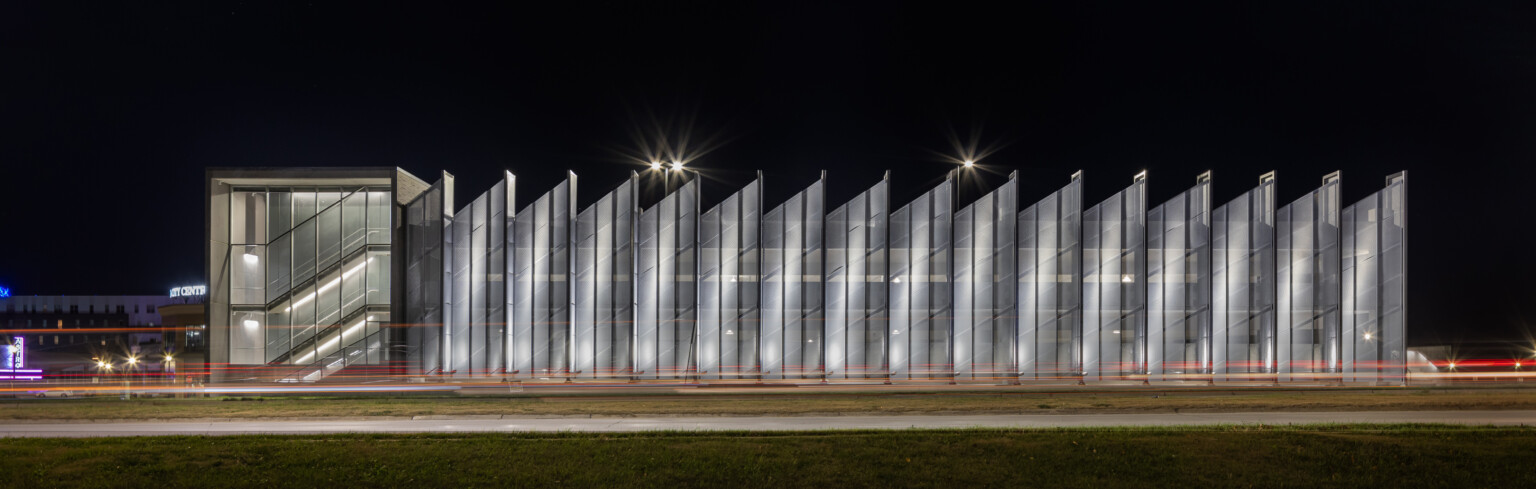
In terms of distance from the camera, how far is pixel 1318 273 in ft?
113

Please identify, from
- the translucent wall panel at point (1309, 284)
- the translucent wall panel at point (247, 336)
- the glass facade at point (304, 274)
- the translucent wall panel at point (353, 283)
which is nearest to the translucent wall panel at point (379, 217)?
the glass facade at point (304, 274)

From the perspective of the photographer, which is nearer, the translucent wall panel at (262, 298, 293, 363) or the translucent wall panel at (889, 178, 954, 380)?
the translucent wall panel at (889, 178, 954, 380)

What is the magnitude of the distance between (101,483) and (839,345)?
24.4 metres

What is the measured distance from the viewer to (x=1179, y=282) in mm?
34438

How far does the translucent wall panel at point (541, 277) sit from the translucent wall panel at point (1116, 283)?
2155 cm

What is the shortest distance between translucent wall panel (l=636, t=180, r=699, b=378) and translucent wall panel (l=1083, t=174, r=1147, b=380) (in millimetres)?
16291

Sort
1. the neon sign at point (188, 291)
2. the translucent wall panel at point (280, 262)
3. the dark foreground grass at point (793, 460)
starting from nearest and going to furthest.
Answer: the dark foreground grass at point (793, 460) < the translucent wall panel at point (280, 262) < the neon sign at point (188, 291)

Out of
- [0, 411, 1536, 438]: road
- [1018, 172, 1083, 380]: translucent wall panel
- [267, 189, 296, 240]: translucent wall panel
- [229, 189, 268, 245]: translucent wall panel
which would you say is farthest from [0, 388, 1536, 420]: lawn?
[267, 189, 296, 240]: translucent wall panel

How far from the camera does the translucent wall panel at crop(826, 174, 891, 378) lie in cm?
3369

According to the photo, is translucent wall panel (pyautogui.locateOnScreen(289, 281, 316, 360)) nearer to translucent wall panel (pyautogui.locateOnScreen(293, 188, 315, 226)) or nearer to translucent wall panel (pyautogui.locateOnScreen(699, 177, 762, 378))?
translucent wall panel (pyautogui.locateOnScreen(293, 188, 315, 226))

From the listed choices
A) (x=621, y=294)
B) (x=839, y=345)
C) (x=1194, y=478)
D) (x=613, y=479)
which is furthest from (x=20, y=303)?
(x=1194, y=478)

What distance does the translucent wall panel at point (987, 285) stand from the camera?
33781mm

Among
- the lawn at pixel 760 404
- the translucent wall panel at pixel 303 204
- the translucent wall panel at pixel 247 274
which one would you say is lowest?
the lawn at pixel 760 404

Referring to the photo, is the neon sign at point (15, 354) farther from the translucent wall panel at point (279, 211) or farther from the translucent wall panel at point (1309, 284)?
the translucent wall panel at point (1309, 284)
